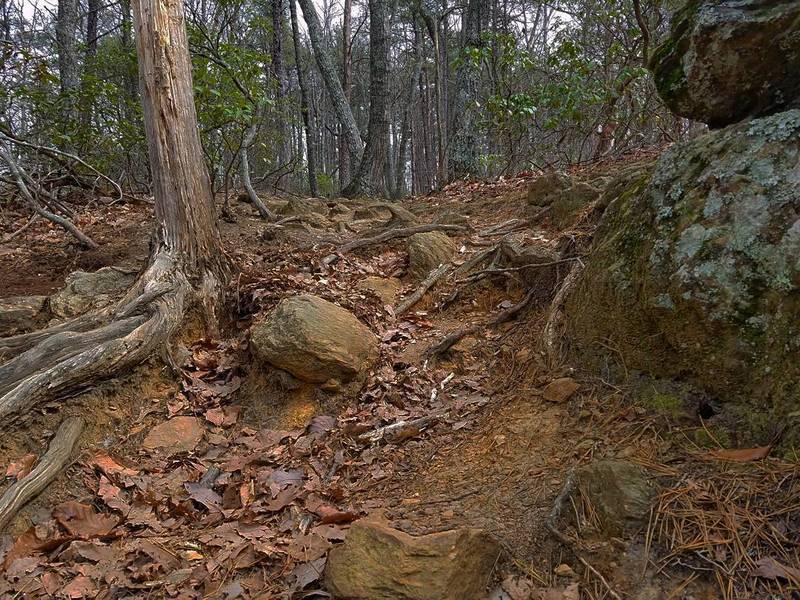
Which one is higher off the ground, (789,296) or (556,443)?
(789,296)

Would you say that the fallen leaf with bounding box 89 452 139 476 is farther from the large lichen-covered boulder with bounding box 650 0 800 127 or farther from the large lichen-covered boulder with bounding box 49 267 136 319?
the large lichen-covered boulder with bounding box 650 0 800 127

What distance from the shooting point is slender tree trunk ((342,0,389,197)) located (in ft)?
34.2

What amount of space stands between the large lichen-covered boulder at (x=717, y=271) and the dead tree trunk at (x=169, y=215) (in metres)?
3.30

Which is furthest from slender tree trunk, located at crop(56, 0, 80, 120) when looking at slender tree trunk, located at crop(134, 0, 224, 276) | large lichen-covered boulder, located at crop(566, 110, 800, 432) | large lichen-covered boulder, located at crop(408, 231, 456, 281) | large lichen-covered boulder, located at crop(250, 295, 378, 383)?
large lichen-covered boulder, located at crop(566, 110, 800, 432)

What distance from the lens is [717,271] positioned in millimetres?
2363

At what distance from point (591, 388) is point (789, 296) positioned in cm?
102

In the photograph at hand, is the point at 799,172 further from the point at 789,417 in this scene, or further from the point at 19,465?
the point at 19,465

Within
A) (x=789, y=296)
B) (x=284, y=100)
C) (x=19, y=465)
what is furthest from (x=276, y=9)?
(x=789, y=296)

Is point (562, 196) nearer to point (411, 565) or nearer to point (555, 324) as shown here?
point (555, 324)

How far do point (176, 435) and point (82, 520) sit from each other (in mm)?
823

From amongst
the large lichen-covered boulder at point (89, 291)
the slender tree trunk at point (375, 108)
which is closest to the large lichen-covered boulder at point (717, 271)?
the large lichen-covered boulder at point (89, 291)

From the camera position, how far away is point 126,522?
2.95m

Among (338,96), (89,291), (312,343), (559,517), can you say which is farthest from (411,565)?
(338,96)

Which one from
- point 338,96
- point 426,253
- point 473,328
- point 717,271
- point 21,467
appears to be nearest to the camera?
point 717,271
